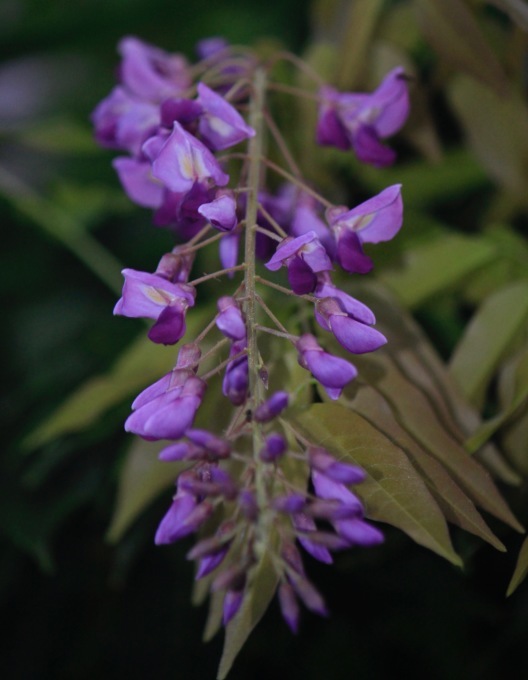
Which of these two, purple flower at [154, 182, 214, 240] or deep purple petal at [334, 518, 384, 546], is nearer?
deep purple petal at [334, 518, 384, 546]

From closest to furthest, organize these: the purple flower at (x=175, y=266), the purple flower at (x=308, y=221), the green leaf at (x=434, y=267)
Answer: the purple flower at (x=175, y=266) → the purple flower at (x=308, y=221) → the green leaf at (x=434, y=267)

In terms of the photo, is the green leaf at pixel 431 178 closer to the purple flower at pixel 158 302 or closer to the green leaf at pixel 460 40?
the green leaf at pixel 460 40

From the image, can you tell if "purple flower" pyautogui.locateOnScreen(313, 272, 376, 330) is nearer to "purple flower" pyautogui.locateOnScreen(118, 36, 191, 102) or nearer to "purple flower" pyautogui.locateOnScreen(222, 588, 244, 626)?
"purple flower" pyautogui.locateOnScreen(222, 588, 244, 626)

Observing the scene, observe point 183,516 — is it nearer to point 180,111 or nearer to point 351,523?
point 351,523

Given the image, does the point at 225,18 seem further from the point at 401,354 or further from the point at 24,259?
the point at 401,354

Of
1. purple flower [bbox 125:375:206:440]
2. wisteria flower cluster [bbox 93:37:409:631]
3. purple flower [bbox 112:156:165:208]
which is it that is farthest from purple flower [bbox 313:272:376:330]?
purple flower [bbox 112:156:165:208]

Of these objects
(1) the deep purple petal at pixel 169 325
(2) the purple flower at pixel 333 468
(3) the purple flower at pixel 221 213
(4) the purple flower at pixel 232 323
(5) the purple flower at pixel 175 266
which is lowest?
(2) the purple flower at pixel 333 468

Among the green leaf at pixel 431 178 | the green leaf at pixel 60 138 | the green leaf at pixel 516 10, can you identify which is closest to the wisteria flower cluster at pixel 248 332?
the green leaf at pixel 516 10

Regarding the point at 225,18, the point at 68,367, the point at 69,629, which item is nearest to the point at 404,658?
the point at 69,629
